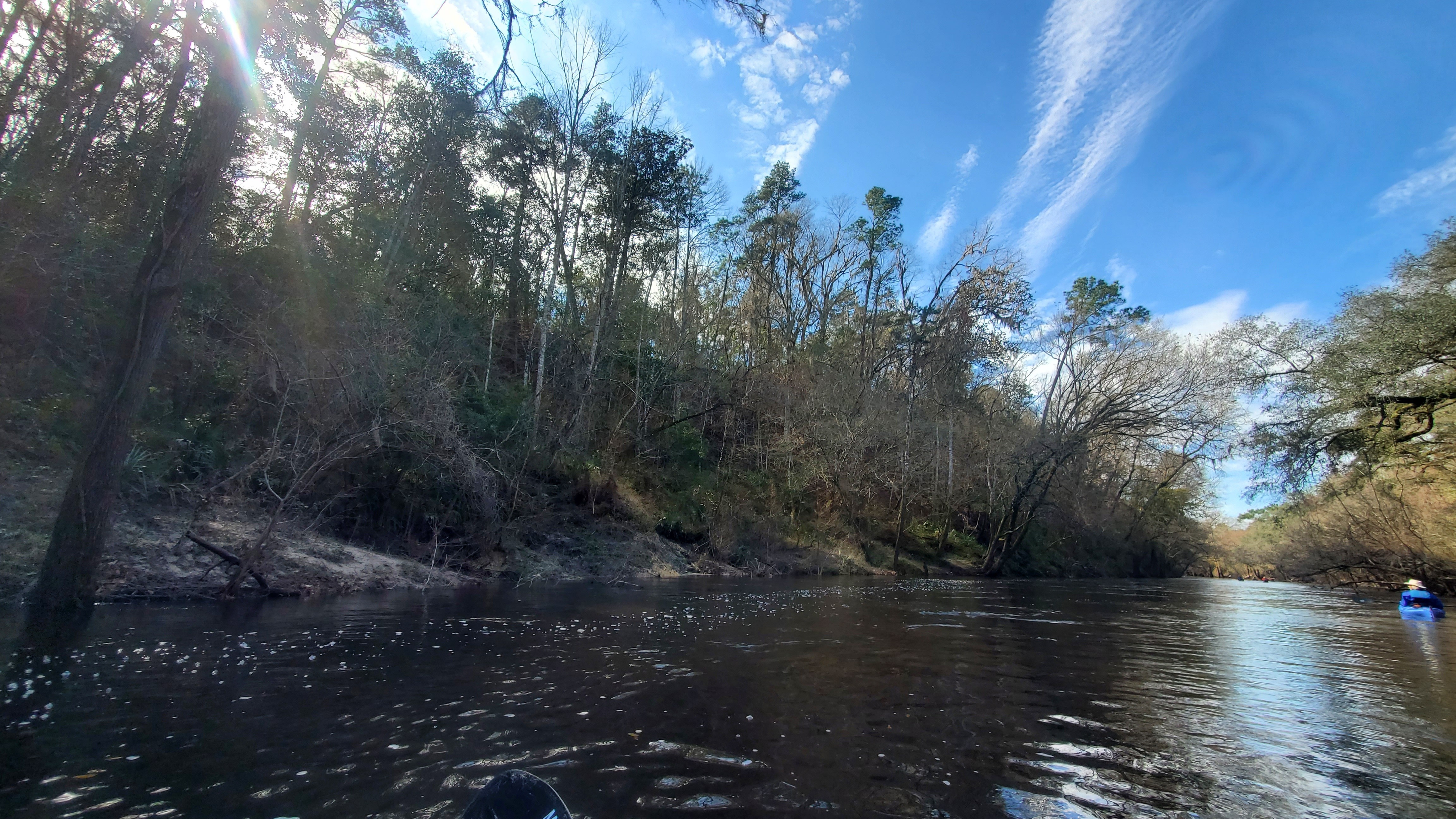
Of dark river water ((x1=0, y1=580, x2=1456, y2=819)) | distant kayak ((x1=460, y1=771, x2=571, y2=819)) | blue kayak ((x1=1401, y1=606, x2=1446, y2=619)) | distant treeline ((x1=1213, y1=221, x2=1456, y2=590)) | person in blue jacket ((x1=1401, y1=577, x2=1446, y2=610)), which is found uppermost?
distant treeline ((x1=1213, y1=221, x2=1456, y2=590))

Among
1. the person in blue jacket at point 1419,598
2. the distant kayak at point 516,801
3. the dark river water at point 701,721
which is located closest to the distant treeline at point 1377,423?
the person in blue jacket at point 1419,598

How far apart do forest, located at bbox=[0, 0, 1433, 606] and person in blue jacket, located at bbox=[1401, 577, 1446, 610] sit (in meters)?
5.94

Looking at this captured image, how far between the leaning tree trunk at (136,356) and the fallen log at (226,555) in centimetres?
204

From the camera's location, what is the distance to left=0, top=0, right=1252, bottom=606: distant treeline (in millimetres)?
11094

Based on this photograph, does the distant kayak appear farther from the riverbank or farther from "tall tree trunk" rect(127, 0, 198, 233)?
"tall tree trunk" rect(127, 0, 198, 233)

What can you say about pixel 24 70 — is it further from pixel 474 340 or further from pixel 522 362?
pixel 522 362

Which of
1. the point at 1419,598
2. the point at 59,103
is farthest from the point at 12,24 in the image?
the point at 1419,598

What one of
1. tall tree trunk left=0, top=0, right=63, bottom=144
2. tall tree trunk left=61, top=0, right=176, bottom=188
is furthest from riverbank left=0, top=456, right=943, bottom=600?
tall tree trunk left=0, top=0, right=63, bottom=144

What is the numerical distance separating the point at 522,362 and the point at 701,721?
24.6 metres

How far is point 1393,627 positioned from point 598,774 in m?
16.6

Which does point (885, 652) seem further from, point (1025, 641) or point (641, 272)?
point (641, 272)

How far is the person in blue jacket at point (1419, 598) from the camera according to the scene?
1463 cm

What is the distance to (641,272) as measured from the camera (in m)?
29.1

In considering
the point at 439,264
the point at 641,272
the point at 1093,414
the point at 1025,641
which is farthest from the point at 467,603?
the point at 1093,414
